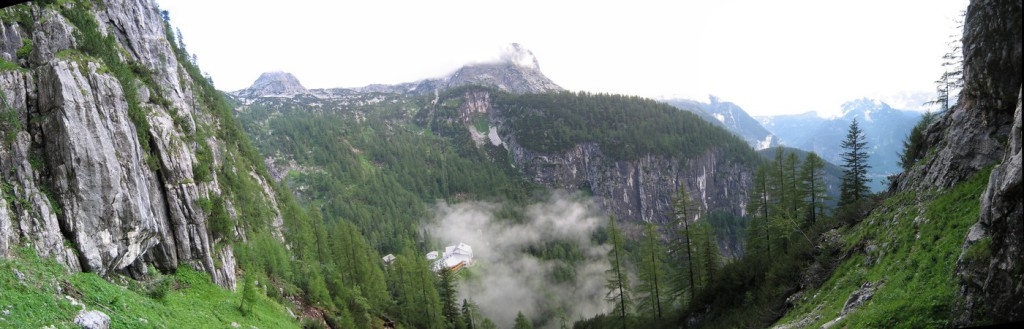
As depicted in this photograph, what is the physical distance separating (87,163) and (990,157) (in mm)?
40143

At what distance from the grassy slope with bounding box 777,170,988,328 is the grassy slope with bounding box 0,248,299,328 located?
2420 cm

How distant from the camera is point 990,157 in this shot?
705 inches

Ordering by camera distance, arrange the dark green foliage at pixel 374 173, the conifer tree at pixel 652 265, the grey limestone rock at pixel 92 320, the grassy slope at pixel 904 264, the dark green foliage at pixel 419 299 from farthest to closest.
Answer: the dark green foliage at pixel 374 173, the dark green foliage at pixel 419 299, the conifer tree at pixel 652 265, the grey limestone rock at pixel 92 320, the grassy slope at pixel 904 264

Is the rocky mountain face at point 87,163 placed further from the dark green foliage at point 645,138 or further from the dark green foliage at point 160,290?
the dark green foliage at point 645,138

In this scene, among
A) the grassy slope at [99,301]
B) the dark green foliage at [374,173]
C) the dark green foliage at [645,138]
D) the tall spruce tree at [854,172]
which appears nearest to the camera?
the grassy slope at [99,301]

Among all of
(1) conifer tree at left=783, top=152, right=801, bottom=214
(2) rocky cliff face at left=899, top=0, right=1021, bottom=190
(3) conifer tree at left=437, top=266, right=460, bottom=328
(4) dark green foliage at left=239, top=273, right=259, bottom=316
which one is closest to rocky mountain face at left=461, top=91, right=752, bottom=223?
(3) conifer tree at left=437, top=266, right=460, bottom=328

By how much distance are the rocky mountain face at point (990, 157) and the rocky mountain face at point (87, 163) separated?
27.4 m

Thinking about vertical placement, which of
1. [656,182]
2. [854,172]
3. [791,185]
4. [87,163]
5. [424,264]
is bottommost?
[656,182]

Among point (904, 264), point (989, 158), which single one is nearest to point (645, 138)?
point (989, 158)

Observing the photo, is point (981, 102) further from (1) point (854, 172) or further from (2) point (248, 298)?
(2) point (248, 298)

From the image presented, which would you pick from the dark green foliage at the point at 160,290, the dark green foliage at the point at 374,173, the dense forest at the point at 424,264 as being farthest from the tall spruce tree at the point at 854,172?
the dark green foliage at the point at 374,173

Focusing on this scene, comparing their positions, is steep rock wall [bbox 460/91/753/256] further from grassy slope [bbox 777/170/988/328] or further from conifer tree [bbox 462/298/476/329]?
grassy slope [bbox 777/170/988/328]

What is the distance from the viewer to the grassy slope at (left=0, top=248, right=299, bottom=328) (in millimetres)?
12383

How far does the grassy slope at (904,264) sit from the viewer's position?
38.8 feet
